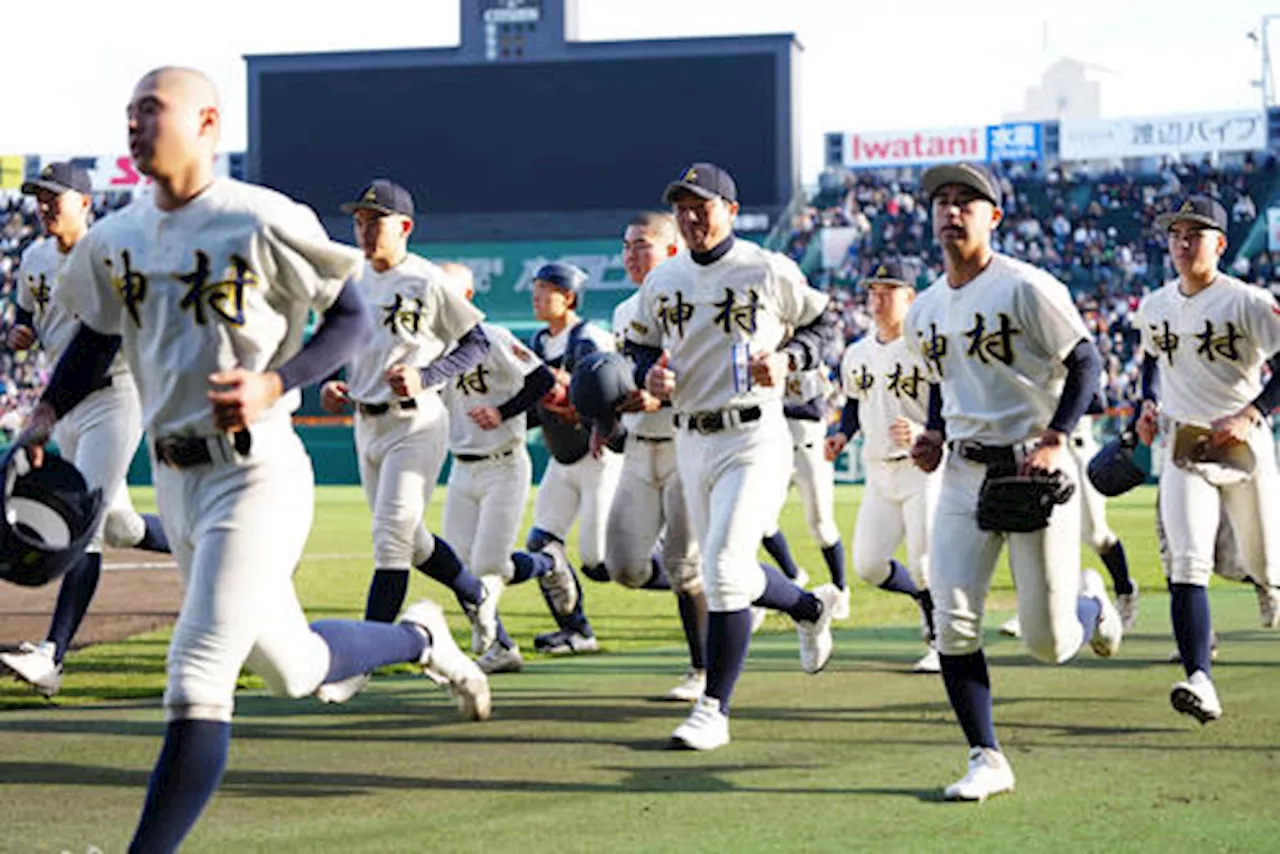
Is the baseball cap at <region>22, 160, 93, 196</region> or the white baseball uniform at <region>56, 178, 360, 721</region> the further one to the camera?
the baseball cap at <region>22, 160, 93, 196</region>

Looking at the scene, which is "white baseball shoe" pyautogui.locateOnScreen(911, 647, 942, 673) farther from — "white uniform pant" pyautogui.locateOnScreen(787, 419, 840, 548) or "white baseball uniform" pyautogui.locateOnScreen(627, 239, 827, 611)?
"white uniform pant" pyautogui.locateOnScreen(787, 419, 840, 548)

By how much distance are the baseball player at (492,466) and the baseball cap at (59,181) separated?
188 centimetres

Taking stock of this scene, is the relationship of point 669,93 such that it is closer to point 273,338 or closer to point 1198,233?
point 1198,233

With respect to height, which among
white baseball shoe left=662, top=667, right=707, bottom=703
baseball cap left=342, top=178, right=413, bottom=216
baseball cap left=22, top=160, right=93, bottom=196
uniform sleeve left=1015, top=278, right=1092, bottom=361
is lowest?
white baseball shoe left=662, top=667, right=707, bottom=703

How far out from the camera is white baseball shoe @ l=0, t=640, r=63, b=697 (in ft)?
28.0

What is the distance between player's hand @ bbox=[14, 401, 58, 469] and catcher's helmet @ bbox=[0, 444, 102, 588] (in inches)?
0.8

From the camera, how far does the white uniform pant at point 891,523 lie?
33.7 ft

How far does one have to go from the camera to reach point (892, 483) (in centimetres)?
1037

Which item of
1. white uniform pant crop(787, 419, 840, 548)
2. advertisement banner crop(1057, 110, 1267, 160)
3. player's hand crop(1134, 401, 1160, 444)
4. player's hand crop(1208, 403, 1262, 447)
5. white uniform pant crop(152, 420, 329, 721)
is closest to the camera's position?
white uniform pant crop(152, 420, 329, 721)

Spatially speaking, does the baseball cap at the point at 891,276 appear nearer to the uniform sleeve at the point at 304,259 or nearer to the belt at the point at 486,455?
the belt at the point at 486,455

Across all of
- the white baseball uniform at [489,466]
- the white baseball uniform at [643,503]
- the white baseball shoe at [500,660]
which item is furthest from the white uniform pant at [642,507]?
the white baseball uniform at [489,466]

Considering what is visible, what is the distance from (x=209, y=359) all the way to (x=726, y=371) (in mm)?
3065

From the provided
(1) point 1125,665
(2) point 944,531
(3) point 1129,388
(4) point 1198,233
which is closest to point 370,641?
(2) point 944,531

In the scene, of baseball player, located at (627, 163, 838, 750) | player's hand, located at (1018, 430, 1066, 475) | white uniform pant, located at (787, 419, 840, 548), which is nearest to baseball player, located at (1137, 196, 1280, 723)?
baseball player, located at (627, 163, 838, 750)
